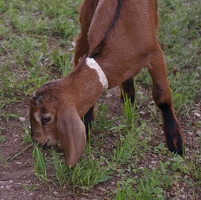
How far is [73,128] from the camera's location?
3.63m

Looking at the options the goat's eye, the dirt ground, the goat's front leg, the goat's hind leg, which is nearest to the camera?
the goat's eye

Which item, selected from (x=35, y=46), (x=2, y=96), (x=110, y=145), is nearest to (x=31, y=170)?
(x=110, y=145)

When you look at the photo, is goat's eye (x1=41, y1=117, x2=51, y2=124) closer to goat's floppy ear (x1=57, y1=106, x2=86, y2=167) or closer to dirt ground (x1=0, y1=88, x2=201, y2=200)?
goat's floppy ear (x1=57, y1=106, x2=86, y2=167)

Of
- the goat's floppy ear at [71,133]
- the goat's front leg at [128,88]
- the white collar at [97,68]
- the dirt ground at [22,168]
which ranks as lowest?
the dirt ground at [22,168]

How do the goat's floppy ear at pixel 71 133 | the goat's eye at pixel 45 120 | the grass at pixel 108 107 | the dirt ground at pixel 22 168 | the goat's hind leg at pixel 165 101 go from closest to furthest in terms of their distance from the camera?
1. the goat's floppy ear at pixel 71 133
2. the goat's eye at pixel 45 120
3. the dirt ground at pixel 22 168
4. the grass at pixel 108 107
5. the goat's hind leg at pixel 165 101

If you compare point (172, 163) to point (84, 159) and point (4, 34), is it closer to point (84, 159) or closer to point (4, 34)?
point (84, 159)

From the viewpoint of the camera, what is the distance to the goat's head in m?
3.64

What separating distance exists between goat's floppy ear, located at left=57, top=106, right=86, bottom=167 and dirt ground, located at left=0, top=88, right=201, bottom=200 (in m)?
0.38

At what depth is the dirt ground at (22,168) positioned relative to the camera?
12.9 ft

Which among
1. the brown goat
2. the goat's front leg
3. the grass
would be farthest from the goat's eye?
the goat's front leg

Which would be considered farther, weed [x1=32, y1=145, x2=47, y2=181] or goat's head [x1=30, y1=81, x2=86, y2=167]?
weed [x1=32, y1=145, x2=47, y2=181]

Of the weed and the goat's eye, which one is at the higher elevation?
the goat's eye

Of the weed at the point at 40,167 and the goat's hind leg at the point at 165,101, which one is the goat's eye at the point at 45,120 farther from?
the goat's hind leg at the point at 165,101

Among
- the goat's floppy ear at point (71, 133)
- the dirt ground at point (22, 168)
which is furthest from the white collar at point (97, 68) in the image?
the dirt ground at point (22, 168)
